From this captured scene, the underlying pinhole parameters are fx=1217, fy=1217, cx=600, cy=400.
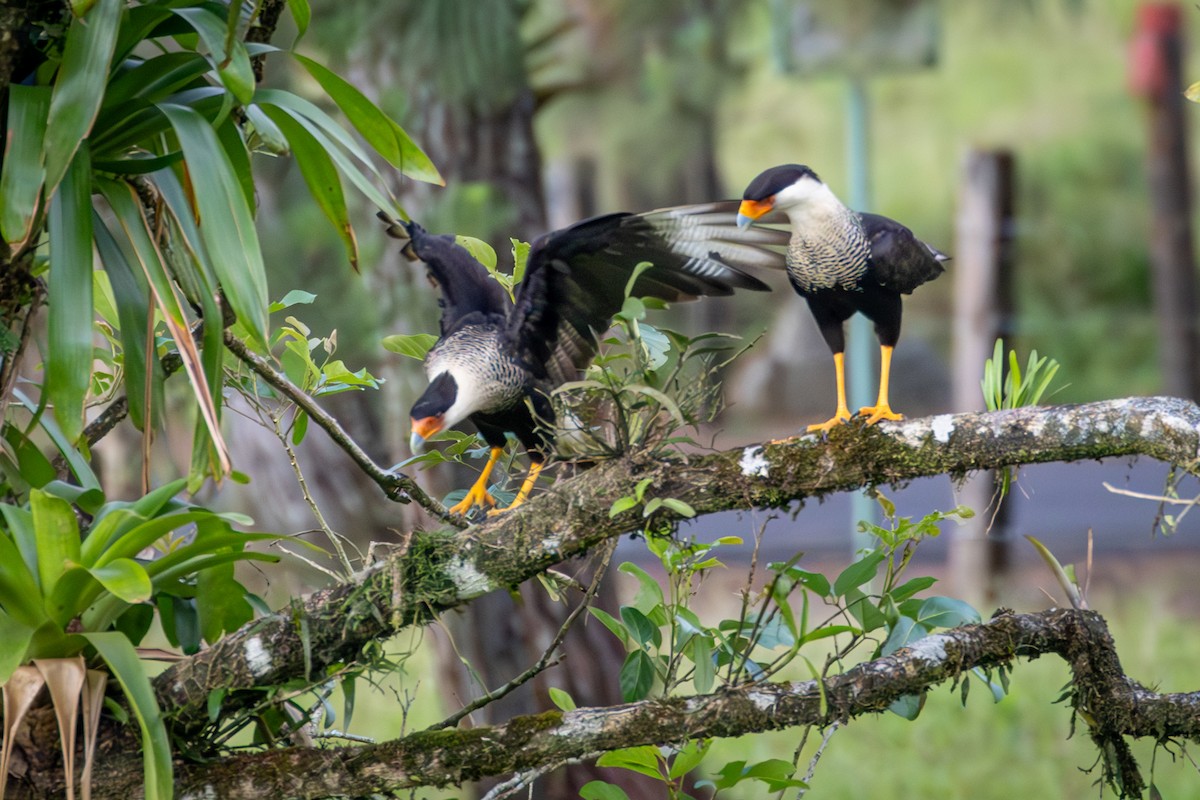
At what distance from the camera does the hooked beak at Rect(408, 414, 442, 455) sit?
2.00 meters

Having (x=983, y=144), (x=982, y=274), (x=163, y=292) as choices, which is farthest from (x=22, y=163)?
(x=983, y=144)

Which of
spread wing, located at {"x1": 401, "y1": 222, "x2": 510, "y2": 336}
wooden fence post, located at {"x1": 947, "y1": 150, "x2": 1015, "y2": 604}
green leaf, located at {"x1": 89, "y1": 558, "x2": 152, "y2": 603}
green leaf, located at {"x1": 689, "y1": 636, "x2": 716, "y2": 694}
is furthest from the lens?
wooden fence post, located at {"x1": 947, "y1": 150, "x2": 1015, "y2": 604}

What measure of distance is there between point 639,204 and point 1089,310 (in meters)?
5.09

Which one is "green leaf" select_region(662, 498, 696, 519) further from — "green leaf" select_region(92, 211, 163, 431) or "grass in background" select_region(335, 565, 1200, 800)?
"grass in background" select_region(335, 565, 1200, 800)

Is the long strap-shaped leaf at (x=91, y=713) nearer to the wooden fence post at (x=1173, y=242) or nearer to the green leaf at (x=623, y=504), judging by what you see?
the green leaf at (x=623, y=504)

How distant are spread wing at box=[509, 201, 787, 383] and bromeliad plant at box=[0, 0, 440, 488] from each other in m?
0.26

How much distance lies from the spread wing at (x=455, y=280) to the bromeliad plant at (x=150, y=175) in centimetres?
36

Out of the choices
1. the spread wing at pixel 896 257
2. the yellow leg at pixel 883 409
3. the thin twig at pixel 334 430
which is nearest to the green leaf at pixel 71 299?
the thin twig at pixel 334 430

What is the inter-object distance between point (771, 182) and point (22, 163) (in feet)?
3.21

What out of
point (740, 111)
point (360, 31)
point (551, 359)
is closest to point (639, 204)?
point (740, 111)

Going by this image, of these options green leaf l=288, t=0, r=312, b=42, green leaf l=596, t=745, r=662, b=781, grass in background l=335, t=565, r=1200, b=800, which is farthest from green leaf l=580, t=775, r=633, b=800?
grass in background l=335, t=565, r=1200, b=800

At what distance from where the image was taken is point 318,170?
1720 mm

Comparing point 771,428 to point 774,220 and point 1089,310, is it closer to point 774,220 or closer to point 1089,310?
point 1089,310

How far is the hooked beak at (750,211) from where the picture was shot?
171 centimetres
